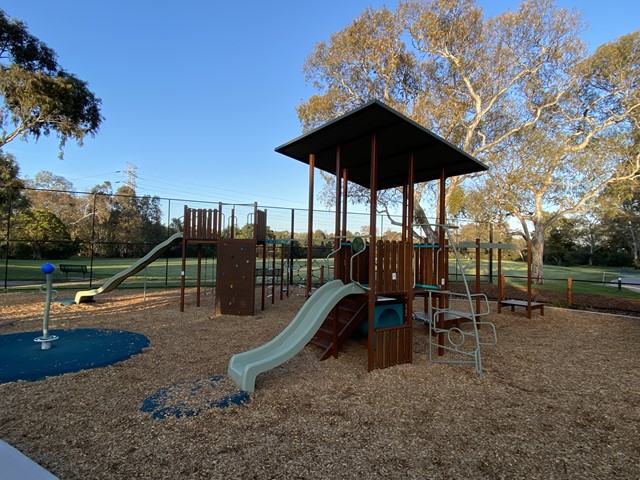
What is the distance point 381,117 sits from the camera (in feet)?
14.6

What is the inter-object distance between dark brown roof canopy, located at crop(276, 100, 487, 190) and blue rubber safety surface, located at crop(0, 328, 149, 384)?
13.9 ft

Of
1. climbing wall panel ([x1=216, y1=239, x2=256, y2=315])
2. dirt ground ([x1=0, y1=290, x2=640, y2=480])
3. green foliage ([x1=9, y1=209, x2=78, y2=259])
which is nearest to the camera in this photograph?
dirt ground ([x1=0, y1=290, x2=640, y2=480])

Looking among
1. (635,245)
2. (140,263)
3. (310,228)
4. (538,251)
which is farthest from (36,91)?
(635,245)

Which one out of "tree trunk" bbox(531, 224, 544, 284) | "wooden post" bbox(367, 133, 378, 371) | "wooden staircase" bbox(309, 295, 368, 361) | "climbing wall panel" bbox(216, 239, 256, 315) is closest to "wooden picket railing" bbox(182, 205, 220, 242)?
"climbing wall panel" bbox(216, 239, 256, 315)

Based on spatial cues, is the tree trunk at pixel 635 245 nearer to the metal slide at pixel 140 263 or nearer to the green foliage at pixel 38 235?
the metal slide at pixel 140 263

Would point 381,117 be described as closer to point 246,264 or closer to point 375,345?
point 375,345

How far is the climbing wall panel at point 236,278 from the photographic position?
28.7 feet

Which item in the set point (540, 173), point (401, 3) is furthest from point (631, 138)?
point (401, 3)

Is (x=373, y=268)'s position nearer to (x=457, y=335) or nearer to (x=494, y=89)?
(x=457, y=335)

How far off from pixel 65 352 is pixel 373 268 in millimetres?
4921

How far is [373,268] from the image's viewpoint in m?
4.68

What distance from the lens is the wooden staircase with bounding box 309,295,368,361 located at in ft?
17.3

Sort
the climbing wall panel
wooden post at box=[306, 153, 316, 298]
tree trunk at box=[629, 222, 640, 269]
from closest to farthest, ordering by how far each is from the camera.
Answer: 1. wooden post at box=[306, 153, 316, 298]
2. the climbing wall panel
3. tree trunk at box=[629, 222, 640, 269]

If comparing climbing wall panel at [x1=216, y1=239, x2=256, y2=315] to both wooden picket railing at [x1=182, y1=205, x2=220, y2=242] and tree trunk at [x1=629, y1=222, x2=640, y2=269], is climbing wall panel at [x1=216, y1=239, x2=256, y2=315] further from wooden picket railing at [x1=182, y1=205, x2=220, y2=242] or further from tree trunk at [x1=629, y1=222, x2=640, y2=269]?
tree trunk at [x1=629, y1=222, x2=640, y2=269]
